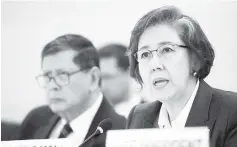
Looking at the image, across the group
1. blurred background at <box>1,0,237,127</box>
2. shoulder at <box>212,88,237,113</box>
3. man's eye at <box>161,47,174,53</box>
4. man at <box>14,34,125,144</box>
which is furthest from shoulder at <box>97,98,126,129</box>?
shoulder at <box>212,88,237,113</box>

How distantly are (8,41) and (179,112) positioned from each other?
1.40 meters

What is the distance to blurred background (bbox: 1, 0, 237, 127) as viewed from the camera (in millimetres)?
2551

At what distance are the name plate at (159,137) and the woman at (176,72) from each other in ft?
0.14

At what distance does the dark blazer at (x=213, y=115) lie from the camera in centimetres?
234

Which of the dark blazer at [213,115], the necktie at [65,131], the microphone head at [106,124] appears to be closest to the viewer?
the dark blazer at [213,115]

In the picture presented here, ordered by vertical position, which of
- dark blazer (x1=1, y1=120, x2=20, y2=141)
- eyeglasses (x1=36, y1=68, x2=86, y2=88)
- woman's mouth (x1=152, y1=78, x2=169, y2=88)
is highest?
woman's mouth (x1=152, y1=78, x2=169, y2=88)

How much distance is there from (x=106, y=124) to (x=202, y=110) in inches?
26.7

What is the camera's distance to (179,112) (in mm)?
2482

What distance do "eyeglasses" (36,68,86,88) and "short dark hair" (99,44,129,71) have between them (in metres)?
0.22

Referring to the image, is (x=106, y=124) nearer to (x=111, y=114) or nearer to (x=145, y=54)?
(x=111, y=114)

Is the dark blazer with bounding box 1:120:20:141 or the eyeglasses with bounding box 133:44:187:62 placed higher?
the eyeglasses with bounding box 133:44:187:62

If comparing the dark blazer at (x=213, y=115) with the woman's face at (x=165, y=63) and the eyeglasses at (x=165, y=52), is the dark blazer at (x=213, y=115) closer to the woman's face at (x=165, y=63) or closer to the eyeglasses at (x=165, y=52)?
the woman's face at (x=165, y=63)

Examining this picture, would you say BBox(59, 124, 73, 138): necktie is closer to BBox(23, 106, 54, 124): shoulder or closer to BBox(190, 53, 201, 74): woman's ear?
BBox(23, 106, 54, 124): shoulder

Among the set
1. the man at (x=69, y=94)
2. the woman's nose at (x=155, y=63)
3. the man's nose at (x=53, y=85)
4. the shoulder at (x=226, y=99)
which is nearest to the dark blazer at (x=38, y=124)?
the man at (x=69, y=94)
